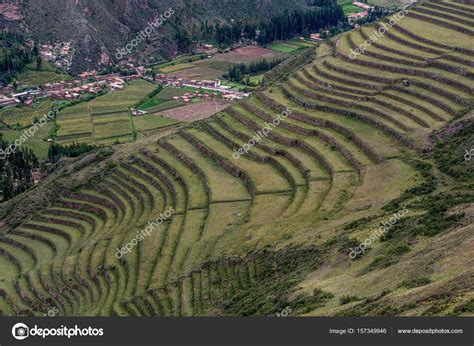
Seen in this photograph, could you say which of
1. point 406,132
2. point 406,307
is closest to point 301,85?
point 406,132

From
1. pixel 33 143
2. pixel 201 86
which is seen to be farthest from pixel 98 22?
pixel 33 143

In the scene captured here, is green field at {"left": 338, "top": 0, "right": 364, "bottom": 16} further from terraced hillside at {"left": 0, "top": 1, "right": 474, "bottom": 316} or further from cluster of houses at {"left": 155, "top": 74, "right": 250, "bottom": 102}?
terraced hillside at {"left": 0, "top": 1, "right": 474, "bottom": 316}

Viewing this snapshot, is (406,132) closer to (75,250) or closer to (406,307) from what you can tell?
(75,250)

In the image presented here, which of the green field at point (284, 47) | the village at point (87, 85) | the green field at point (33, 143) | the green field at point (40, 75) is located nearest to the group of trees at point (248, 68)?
the village at point (87, 85)

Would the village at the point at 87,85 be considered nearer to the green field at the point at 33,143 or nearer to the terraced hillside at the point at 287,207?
the green field at the point at 33,143

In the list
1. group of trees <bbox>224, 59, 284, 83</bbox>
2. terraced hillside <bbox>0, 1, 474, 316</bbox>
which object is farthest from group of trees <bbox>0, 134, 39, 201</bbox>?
group of trees <bbox>224, 59, 284, 83</bbox>

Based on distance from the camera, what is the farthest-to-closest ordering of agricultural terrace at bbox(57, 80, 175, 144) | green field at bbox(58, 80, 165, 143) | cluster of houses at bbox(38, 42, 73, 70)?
cluster of houses at bbox(38, 42, 73, 70) < green field at bbox(58, 80, 165, 143) < agricultural terrace at bbox(57, 80, 175, 144)
